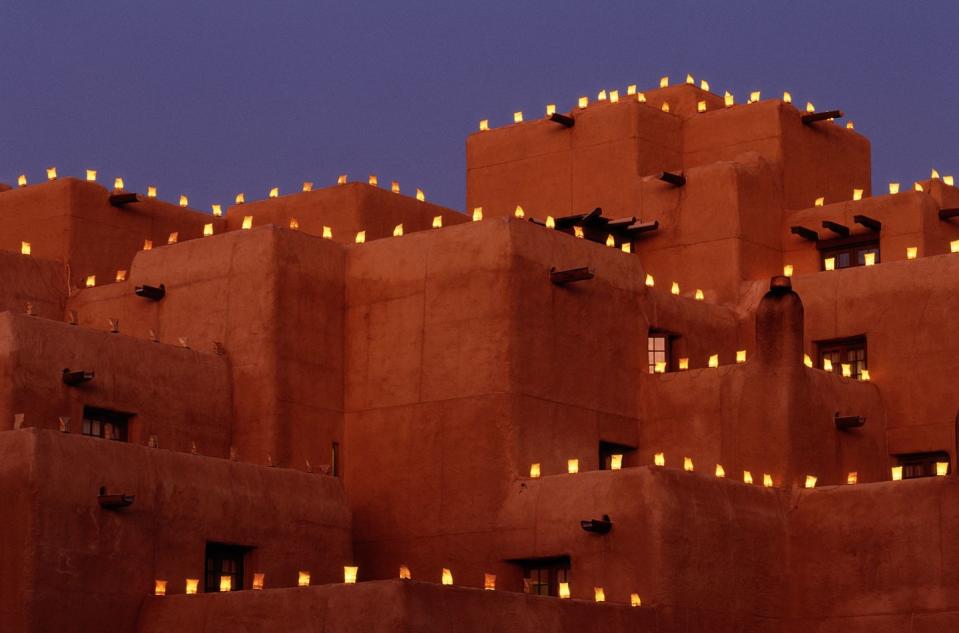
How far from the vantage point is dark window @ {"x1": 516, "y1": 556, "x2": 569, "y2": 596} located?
3603 centimetres

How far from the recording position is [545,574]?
36.3 meters

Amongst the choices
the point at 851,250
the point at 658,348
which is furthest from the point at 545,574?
the point at 851,250

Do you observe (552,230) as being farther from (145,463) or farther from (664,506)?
(145,463)

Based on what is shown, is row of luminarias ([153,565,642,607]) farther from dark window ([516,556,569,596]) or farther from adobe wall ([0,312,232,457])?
adobe wall ([0,312,232,457])

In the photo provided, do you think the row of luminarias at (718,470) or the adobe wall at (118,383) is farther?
the row of luminarias at (718,470)

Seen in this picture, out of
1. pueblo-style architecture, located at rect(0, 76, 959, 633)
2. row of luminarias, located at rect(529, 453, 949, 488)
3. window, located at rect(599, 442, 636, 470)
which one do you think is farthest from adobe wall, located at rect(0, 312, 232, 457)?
window, located at rect(599, 442, 636, 470)

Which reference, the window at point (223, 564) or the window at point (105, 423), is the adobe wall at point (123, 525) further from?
the window at point (105, 423)

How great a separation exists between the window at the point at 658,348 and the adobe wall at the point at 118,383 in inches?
340

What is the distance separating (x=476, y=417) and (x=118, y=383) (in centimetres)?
634

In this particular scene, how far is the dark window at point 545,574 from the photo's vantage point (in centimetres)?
3603

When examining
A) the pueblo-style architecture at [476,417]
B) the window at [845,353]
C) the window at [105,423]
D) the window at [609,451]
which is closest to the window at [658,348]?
the pueblo-style architecture at [476,417]

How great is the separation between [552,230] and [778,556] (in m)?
7.31

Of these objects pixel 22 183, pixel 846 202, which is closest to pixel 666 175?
pixel 846 202

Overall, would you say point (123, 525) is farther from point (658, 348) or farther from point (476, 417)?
point (658, 348)
